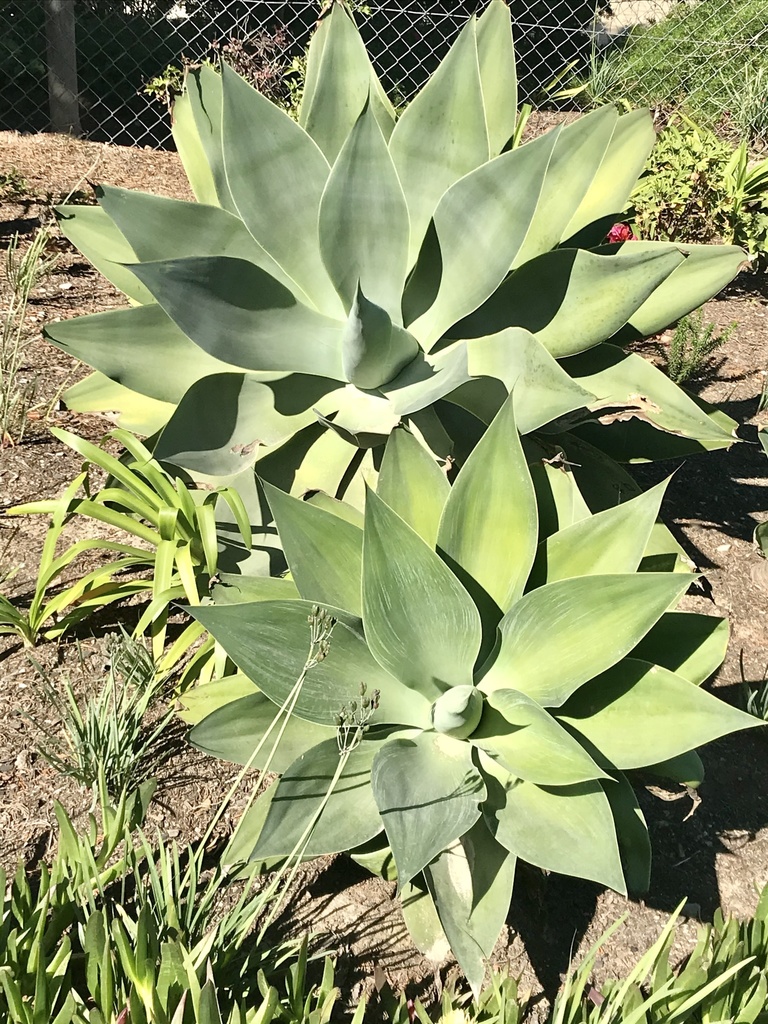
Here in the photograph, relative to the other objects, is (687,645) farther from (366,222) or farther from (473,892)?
(366,222)

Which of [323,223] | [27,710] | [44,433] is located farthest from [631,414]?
[44,433]

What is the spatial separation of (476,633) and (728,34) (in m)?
8.49

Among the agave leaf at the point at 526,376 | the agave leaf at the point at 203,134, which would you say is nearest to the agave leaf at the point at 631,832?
the agave leaf at the point at 526,376

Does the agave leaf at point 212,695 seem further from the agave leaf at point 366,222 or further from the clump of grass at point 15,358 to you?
the clump of grass at point 15,358

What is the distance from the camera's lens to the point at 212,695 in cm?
164

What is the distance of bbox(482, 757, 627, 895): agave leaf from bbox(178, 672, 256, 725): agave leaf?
523mm

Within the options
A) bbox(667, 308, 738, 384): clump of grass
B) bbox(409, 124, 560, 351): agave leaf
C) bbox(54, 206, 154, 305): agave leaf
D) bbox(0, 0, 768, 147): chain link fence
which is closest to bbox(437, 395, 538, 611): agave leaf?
bbox(409, 124, 560, 351): agave leaf

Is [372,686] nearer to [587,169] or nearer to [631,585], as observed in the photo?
[631,585]

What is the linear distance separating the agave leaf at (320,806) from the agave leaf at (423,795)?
67mm

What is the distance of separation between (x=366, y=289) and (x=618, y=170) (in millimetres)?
720

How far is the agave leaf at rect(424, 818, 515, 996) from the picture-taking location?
130 centimetres

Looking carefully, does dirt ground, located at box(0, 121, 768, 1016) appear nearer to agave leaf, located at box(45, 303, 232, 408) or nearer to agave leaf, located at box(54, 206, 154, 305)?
agave leaf, located at box(45, 303, 232, 408)

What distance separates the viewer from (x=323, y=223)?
1.72m

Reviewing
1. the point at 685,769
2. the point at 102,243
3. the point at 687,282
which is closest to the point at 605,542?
the point at 685,769
